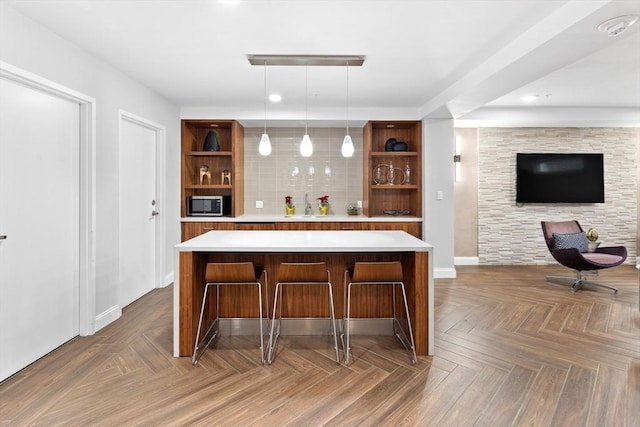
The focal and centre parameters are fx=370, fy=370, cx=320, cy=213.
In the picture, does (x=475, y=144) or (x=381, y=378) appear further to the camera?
(x=475, y=144)

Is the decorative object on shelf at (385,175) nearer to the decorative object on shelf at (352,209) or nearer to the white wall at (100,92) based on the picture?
the decorative object on shelf at (352,209)

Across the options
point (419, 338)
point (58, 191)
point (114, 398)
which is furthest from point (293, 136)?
point (114, 398)

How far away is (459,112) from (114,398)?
449cm

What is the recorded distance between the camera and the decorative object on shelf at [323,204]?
216 inches

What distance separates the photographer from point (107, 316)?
3.34 metres

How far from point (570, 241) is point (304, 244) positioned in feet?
13.3

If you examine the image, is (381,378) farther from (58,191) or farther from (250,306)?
(58,191)

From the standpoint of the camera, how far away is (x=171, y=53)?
3.12m

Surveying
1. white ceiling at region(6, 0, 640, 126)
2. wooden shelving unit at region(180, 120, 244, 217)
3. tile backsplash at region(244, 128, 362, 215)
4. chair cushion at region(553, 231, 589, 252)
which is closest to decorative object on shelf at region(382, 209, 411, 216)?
tile backsplash at region(244, 128, 362, 215)

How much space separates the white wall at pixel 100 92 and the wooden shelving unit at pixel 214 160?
728 mm

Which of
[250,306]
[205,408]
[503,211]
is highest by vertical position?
[503,211]

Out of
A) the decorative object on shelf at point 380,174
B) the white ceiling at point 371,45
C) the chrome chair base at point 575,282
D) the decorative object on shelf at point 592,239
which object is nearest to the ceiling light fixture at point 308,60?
the white ceiling at point 371,45

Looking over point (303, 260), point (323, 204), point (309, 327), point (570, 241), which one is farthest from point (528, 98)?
point (309, 327)

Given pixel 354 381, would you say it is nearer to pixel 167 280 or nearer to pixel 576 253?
pixel 167 280
